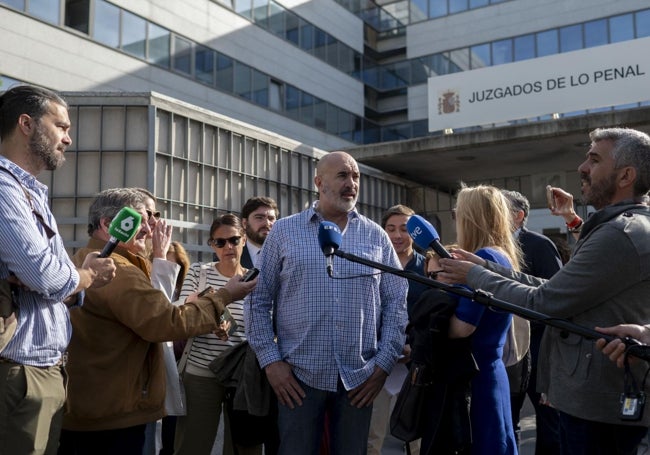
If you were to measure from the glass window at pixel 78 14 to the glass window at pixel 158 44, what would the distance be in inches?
103

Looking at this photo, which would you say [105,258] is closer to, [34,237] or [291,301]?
[34,237]

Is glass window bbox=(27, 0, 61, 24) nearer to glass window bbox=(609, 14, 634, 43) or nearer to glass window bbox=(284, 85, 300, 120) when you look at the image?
glass window bbox=(284, 85, 300, 120)

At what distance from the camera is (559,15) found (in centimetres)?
3297

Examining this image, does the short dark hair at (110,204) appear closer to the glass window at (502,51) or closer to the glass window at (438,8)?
the glass window at (502,51)

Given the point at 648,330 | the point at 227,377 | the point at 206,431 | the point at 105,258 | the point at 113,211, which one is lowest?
the point at 206,431

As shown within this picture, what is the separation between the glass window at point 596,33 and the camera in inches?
1249

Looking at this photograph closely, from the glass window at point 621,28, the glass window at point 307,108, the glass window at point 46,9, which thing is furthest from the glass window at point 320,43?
the glass window at point 46,9

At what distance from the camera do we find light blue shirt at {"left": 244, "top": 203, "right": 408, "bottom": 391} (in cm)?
376

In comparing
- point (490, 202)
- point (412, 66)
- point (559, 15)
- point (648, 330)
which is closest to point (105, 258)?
point (490, 202)

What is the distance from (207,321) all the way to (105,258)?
2.61ft

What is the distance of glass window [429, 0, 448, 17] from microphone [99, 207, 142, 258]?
3642cm

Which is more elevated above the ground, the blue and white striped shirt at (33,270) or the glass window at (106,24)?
the glass window at (106,24)

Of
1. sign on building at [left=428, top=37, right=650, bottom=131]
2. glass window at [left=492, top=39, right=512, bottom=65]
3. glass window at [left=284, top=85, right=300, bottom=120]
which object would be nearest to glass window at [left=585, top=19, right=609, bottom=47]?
glass window at [left=492, top=39, right=512, bottom=65]

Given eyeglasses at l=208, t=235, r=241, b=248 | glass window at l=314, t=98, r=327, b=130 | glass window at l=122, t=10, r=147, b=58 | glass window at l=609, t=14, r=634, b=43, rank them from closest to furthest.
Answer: eyeglasses at l=208, t=235, r=241, b=248 < glass window at l=122, t=10, r=147, b=58 < glass window at l=609, t=14, r=634, b=43 < glass window at l=314, t=98, r=327, b=130
